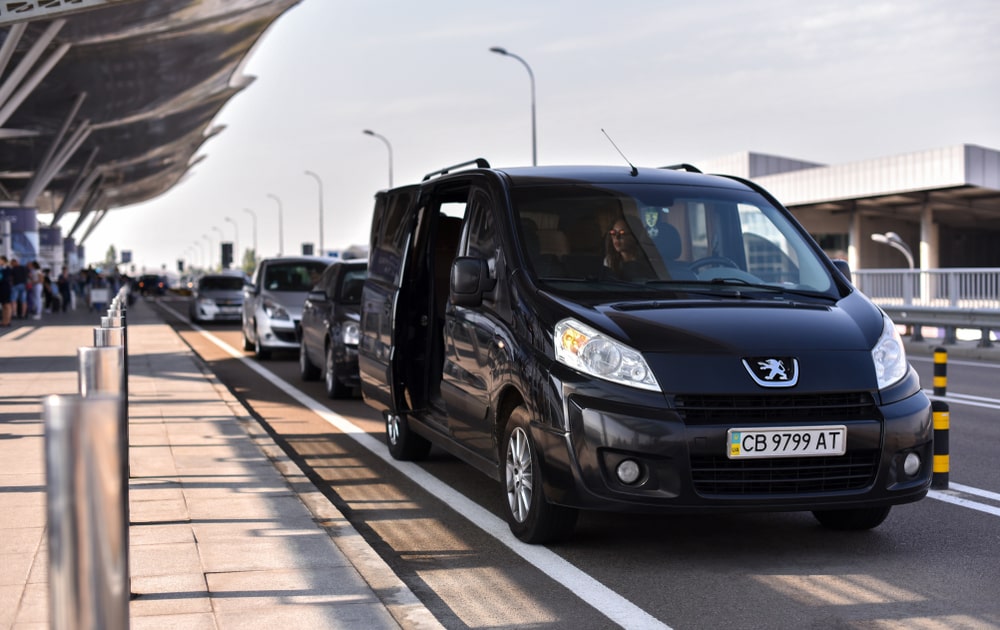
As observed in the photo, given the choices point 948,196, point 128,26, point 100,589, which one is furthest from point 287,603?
point 948,196

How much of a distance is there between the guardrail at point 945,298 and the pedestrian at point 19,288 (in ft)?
73.9

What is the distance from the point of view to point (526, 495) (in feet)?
20.7

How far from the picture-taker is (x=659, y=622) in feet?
16.2

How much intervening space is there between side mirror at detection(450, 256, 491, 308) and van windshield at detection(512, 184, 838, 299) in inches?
10.4

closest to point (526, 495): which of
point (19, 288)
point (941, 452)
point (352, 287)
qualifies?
point (941, 452)

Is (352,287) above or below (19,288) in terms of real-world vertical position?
above

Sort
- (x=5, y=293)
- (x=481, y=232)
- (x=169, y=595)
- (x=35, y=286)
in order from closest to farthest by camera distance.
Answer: (x=169, y=595) → (x=481, y=232) → (x=5, y=293) → (x=35, y=286)

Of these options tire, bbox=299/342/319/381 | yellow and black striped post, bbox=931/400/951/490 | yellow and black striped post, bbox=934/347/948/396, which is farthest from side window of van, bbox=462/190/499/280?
tire, bbox=299/342/319/381

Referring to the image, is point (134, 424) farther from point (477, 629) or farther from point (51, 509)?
point (51, 509)

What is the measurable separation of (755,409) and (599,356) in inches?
28.9

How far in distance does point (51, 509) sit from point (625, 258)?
15.7 feet

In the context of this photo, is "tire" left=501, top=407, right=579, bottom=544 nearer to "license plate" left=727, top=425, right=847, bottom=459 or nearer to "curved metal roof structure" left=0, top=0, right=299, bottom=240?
"license plate" left=727, top=425, right=847, bottom=459

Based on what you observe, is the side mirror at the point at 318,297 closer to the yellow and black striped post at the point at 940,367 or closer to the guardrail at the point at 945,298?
the yellow and black striped post at the point at 940,367

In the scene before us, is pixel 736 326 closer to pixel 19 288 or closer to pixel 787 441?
pixel 787 441
